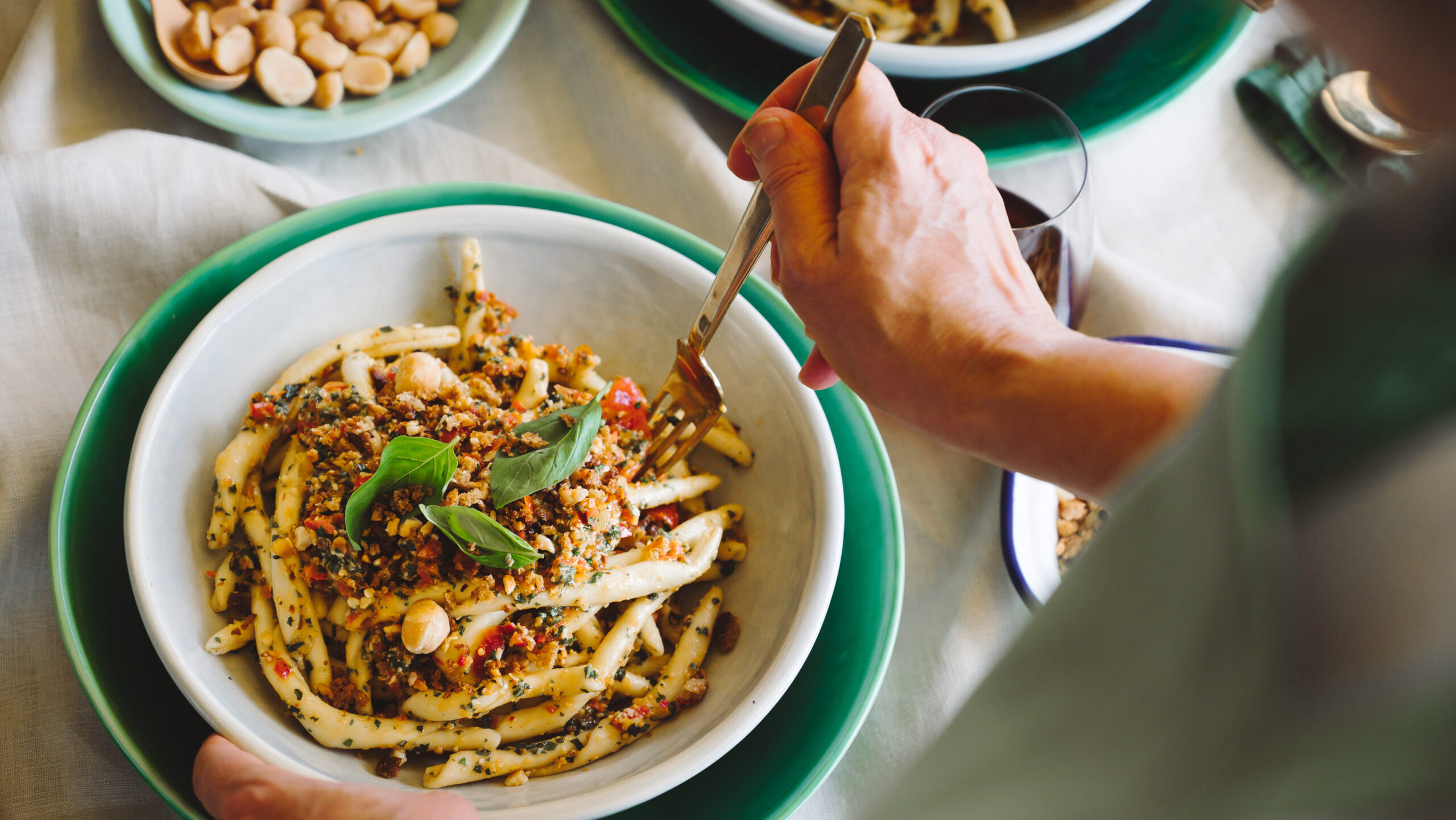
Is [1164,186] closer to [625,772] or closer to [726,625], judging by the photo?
[726,625]

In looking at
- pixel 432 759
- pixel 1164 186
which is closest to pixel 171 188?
pixel 432 759

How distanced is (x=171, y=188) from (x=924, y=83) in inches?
45.7

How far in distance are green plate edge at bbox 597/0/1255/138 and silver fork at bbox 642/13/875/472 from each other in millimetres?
468

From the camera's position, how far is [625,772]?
0.88 metres

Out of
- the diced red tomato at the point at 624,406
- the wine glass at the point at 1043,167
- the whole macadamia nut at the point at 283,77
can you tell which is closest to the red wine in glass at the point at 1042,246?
the wine glass at the point at 1043,167

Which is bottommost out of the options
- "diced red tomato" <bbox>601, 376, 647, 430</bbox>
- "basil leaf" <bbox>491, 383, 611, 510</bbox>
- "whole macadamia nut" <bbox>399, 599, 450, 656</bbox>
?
"whole macadamia nut" <bbox>399, 599, 450, 656</bbox>

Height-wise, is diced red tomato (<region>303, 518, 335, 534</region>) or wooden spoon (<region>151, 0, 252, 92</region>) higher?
wooden spoon (<region>151, 0, 252, 92</region>)

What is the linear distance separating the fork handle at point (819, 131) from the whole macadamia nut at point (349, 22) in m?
0.75

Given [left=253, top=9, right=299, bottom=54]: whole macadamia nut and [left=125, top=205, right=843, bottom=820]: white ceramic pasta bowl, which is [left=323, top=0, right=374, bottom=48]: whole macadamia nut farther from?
[left=125, top=205, right=843, bottom=820]: white ceramic pasta bowl

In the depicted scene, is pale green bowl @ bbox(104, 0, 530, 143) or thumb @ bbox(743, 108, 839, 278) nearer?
thumb @ bbox(743, 108, 839, 278)

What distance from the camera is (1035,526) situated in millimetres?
1115

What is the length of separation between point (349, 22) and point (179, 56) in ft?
0.79

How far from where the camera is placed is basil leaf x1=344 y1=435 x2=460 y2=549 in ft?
2.79

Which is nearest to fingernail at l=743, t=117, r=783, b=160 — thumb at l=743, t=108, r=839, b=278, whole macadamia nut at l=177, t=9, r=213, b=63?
thumb at l=743, t=108, r=839, b=278
